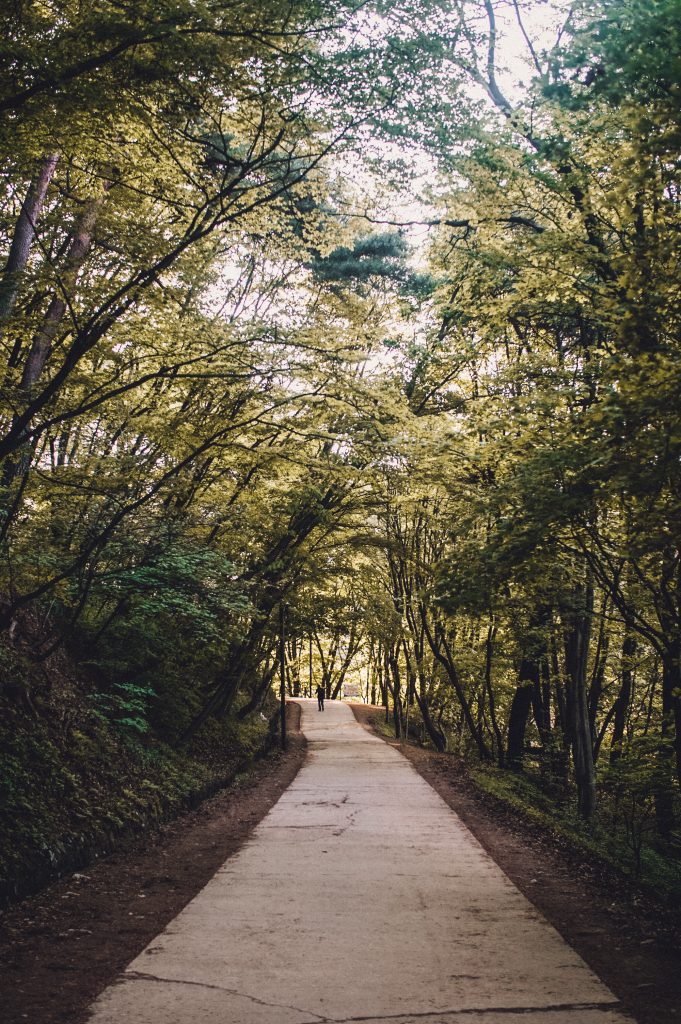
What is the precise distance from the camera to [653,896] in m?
5.52

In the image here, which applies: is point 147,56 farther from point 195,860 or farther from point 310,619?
point 310,619

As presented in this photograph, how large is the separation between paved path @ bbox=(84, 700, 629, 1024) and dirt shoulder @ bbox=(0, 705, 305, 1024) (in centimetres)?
21

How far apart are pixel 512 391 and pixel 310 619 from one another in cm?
841

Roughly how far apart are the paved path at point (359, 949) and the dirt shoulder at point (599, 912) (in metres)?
0.19

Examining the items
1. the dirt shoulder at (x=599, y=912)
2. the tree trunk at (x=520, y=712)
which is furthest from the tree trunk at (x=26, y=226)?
the tree trunk at (x=520, y=712)

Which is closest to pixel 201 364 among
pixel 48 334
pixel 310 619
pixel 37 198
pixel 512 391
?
pixel 48 334

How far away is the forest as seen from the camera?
4734 millimetres

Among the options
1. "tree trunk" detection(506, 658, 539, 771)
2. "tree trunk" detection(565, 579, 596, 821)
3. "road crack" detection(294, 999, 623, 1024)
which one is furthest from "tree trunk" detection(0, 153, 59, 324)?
"tree trunk" detection(506, 658, 539, 771)

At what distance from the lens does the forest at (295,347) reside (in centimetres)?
473

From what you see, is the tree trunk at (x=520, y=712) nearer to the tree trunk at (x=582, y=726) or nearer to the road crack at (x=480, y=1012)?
the tree trunk at (x=582, y=726)

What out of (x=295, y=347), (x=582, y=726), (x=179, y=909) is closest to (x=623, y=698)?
(x=582, y=726)

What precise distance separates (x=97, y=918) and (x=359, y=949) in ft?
7.11

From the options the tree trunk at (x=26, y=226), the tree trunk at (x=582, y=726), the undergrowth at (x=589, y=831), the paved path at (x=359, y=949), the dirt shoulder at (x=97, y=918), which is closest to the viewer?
the paved path at (x=359, y=949)

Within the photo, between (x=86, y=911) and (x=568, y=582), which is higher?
(x=568, y=582)
